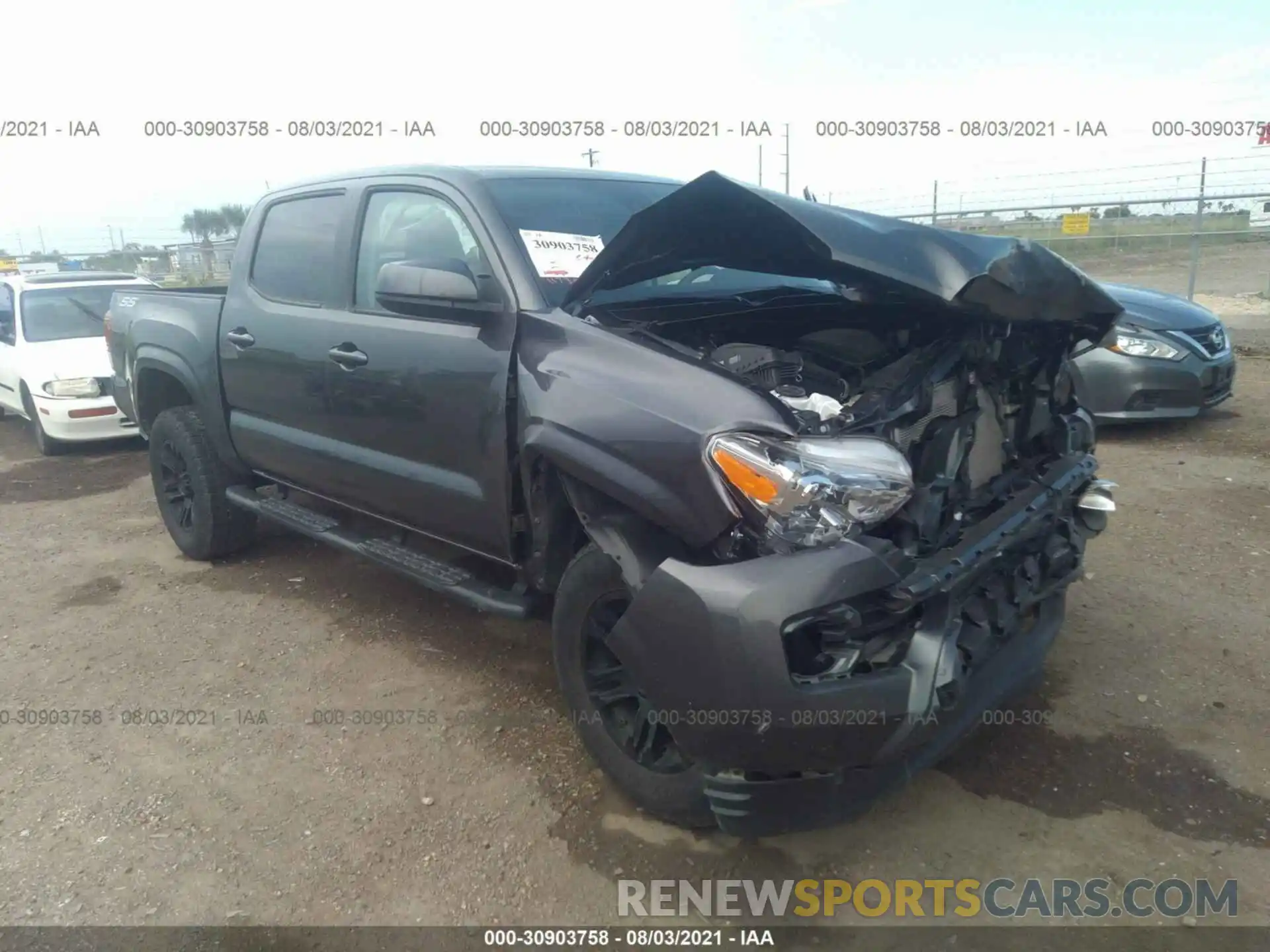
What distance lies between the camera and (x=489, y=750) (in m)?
3.17

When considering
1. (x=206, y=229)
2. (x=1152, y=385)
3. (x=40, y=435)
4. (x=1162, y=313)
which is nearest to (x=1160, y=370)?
(x=1152, y=385)

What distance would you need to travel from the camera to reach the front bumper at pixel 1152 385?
6.35 meters

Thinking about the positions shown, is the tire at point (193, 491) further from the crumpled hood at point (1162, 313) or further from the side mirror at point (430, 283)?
the crumpled hood at point (1162, 313)

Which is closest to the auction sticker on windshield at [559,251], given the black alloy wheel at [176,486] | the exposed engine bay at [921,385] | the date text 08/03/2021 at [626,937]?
the exposed engine bay at [921,385]

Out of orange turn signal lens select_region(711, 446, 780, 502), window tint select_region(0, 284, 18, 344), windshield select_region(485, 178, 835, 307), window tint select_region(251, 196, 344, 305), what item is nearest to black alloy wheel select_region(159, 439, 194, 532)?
window tint select_region(251, 196, 344, 305)

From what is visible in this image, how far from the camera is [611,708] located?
9.24 feet

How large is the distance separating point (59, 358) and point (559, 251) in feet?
22.8

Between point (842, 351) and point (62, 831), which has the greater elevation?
point (842, 351)

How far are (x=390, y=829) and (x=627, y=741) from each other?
2.52 feet

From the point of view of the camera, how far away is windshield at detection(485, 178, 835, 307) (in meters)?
3.16

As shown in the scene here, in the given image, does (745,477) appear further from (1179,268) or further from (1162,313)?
(1179,268)

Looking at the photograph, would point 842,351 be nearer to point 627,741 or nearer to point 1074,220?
point 627,741

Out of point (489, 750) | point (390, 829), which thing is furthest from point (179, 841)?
point (489, 750)

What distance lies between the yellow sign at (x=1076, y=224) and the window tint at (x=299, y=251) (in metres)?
13.0
